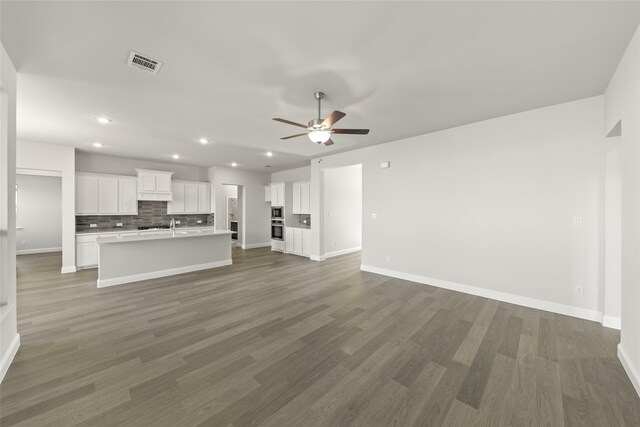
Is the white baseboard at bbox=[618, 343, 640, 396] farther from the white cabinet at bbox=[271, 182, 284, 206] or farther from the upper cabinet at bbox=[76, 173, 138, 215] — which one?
the upper cabinet at bbox=[76, 173, 138, 215]

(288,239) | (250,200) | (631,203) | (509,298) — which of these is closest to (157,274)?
(288,239)

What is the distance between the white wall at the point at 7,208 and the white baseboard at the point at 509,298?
17.1 ft

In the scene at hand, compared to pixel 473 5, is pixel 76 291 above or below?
below

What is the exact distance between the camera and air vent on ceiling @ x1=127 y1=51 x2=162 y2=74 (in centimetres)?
222

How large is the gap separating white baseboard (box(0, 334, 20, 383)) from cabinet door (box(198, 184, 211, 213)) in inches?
219

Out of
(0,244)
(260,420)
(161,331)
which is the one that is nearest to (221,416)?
(260,420)

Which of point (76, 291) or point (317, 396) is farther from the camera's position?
point (76, 291)

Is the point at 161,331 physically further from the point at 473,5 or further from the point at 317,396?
the point at 473,5

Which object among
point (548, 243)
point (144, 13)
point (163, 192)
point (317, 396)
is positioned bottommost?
point (317, 396)

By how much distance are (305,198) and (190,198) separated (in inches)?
144

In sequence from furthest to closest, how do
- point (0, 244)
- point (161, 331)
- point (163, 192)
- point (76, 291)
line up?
point (163, 192), point (76, 291), point (161, 331), point (0, 244)

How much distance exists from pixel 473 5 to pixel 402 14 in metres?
0.48

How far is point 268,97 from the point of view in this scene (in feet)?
A: 9.89

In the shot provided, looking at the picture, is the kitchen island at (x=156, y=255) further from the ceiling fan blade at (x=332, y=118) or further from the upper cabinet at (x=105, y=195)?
the ceiling fan blade at (x=332, y=118)
